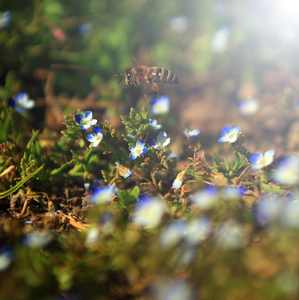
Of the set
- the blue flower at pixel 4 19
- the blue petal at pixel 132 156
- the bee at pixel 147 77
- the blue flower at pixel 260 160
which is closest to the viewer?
the blue flower at pixel 260 160

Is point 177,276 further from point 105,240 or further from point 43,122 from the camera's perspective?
point 43,122

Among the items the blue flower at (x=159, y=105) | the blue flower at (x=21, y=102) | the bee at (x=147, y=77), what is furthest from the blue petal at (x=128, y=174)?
the blue flower at (x=21, y=102)

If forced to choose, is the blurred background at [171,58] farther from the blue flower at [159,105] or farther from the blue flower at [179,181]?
the blue flower at [179,181]

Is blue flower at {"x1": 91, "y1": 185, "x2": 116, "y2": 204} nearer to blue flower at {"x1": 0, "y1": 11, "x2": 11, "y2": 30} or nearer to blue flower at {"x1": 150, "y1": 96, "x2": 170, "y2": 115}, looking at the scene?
blue flower at {"x1": 150, "y1": 96, "x2": 170, "y2": 115}

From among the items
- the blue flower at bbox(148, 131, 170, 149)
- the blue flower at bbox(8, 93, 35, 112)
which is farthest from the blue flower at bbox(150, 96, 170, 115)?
the blue flower at bbox(8, 93, 35, 112)

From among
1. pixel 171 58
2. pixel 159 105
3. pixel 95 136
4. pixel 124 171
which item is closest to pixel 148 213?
pixel 124 171

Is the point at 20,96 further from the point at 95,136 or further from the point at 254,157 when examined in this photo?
the point at 254,157
